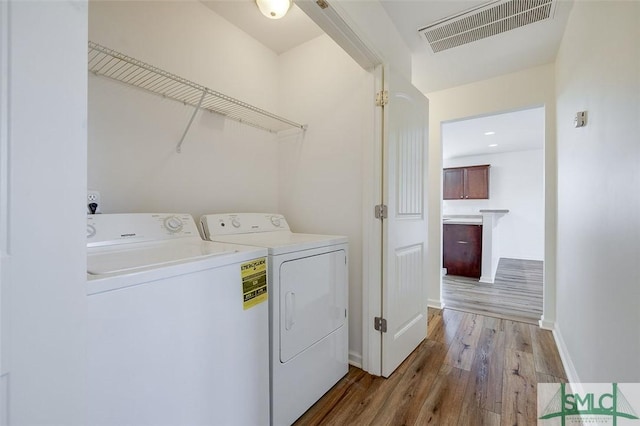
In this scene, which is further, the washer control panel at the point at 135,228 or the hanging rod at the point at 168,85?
the hanging rod at the point at 168,85

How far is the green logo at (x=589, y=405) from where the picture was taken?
993 millimetres

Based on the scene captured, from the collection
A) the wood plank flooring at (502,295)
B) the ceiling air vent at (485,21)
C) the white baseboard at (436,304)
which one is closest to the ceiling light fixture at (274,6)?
the ceiling air vent at (485,21)

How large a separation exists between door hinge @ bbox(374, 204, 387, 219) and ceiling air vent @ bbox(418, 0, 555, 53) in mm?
1357

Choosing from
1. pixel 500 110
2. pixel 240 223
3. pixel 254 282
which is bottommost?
pixel 254 282

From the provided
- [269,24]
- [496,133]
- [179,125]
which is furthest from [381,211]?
[496,133]

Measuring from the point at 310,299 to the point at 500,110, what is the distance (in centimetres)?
260

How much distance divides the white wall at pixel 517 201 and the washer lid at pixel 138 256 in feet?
18.7

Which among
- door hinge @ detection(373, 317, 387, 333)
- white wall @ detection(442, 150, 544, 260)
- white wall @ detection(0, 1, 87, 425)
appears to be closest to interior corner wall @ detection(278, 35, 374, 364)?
door hinge @ detection(373, 317, 387, 333)

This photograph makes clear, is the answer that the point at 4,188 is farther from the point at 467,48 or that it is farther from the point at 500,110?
the point at 500,110

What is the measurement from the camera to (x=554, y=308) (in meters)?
2.38

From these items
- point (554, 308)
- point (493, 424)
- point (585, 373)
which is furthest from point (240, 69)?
point (554, 308)

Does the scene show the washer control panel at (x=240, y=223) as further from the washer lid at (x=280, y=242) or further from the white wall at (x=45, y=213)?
the white wall at (x=45, y=213)

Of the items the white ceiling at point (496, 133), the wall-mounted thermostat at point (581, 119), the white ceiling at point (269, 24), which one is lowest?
the wall-mounted thermostat at point (581, 119)

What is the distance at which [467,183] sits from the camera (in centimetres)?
607
